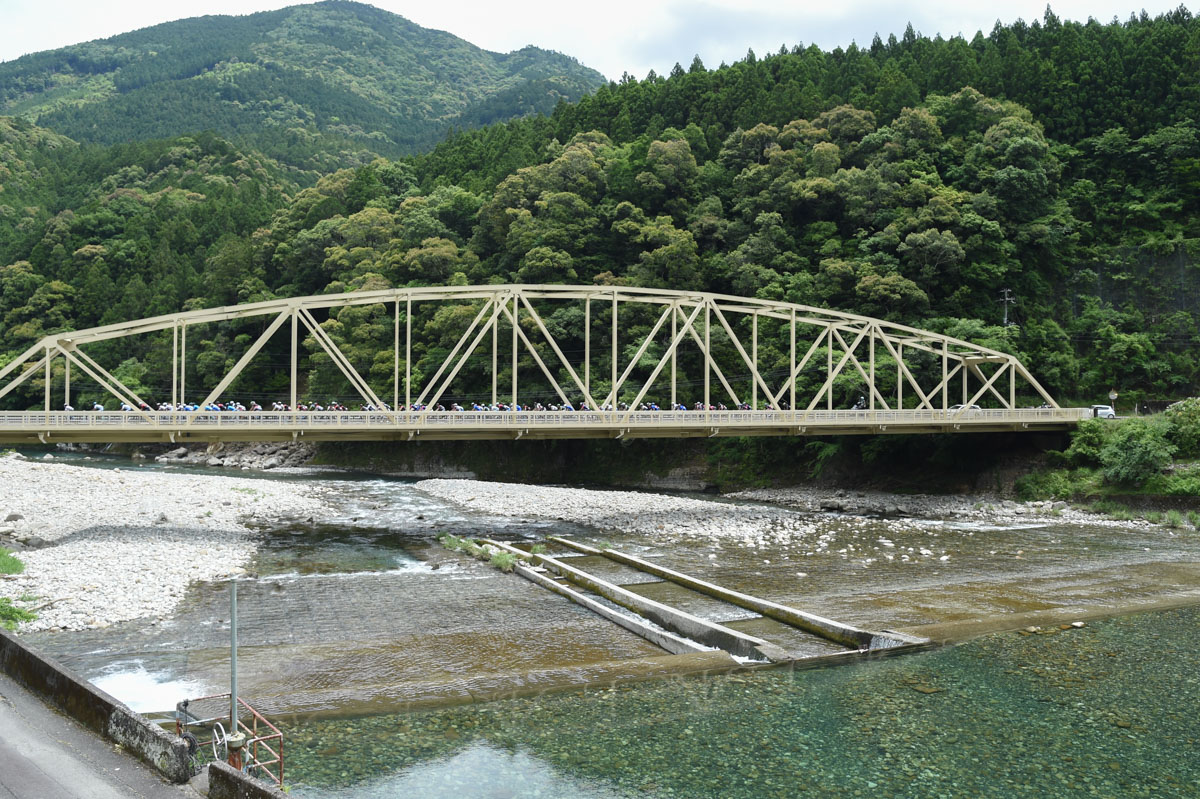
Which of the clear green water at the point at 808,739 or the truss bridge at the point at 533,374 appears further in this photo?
the truss bridge at the point at 533,374

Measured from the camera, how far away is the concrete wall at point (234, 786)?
705 cm

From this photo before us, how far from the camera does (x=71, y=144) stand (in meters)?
150

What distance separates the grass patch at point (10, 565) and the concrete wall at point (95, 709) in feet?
35.9

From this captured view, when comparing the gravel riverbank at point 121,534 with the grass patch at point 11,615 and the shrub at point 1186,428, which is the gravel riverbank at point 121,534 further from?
the shrub at point 1186,428

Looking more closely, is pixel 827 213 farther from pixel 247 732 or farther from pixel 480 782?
pixel 247 732

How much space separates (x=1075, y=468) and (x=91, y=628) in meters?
39.0

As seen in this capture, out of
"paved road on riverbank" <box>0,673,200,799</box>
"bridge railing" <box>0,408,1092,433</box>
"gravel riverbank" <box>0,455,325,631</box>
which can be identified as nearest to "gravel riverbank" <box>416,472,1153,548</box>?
"bridge railing" <box>0,408,1092,433</box>

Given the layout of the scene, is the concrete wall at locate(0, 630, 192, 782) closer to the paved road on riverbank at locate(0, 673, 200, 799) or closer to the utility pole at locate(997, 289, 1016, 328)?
the paved road on riverbank at locate(0, 673, 200, 799)

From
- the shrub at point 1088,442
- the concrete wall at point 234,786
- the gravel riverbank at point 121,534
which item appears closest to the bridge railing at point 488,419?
the shrub at point 1088,442

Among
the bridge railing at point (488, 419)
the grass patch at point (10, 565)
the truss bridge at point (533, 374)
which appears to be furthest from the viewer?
the truss bridge at point (533, 374)

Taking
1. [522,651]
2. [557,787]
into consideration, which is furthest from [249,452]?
[557,787]

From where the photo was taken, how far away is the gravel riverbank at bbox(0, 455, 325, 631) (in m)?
17.9

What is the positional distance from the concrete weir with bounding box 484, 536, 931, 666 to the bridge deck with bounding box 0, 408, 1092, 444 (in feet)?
31.5

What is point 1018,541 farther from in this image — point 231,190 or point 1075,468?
point 231,190
